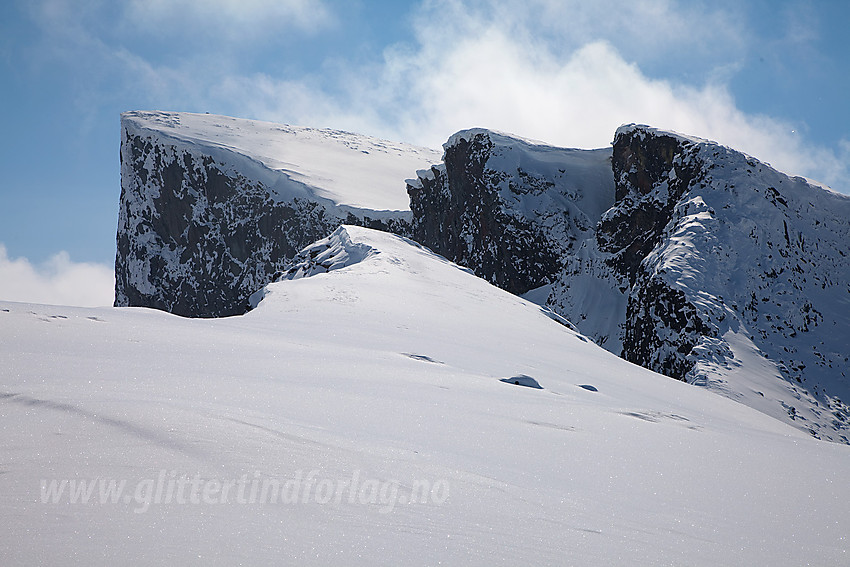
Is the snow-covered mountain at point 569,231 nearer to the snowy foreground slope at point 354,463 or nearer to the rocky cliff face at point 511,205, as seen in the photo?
the rocky cliff face at point 511,205

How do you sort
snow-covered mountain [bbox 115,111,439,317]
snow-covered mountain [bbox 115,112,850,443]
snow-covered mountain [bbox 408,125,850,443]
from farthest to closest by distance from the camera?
snow-covered mountain [bbox 115,111,439,317]
snow-covered mountain [bbox 115,112,850,443]
snow-covered mountain [bbox 408,125,850,443]

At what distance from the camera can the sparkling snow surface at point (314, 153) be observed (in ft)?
119

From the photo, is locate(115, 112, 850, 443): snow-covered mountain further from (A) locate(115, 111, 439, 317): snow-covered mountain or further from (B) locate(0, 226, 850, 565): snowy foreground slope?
(B) locate(0, 226, 850, 565): snowy foreground slope

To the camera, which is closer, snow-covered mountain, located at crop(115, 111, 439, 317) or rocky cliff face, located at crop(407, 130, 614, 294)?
rocky cliff face, located at crop(407, 130, 614, 294)

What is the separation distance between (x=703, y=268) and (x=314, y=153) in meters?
33.2

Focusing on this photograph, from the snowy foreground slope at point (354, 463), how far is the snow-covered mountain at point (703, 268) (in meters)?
10.3

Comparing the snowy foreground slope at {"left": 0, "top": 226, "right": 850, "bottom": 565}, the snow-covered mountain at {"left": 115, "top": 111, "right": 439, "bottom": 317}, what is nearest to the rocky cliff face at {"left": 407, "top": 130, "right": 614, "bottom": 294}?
the snow-covered mountain at {"left": 115, "top": 111, "right": 439, "bottom": 317}

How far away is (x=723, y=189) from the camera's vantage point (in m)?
18.0

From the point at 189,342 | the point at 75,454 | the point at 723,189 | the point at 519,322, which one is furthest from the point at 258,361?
the point at 723,189

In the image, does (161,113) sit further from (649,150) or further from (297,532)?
(297,532)

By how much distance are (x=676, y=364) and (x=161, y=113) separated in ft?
144

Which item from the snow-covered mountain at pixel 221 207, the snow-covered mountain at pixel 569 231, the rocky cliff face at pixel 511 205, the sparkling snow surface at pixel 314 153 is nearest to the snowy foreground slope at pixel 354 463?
the snow-covered mountain at pixel 569 231

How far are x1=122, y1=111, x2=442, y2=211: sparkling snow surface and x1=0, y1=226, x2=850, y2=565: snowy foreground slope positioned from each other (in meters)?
30.0

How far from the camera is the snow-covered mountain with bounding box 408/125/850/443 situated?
13695mm
